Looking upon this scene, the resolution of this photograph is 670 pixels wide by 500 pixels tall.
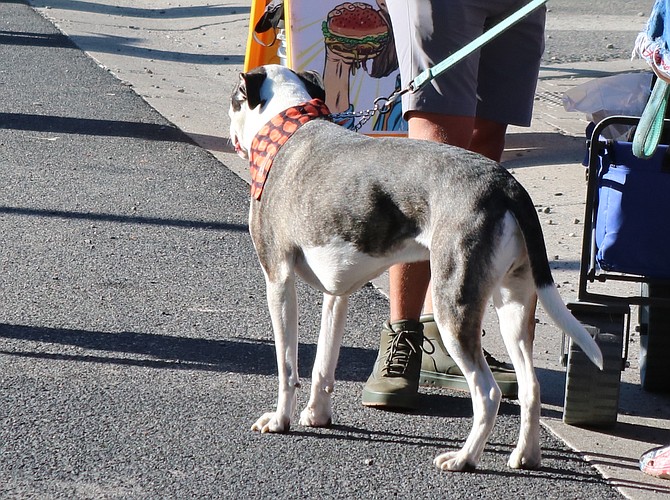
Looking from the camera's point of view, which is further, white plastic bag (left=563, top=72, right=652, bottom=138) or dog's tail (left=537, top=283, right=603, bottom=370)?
white plastic bag (left=563, top=72, right=652, bottom=138)

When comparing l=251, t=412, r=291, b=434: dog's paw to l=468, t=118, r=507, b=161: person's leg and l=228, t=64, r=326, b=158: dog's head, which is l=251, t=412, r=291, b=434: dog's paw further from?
l=468, t=118, r=507, b=161: person's leg

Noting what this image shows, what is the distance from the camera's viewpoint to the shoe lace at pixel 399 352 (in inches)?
163

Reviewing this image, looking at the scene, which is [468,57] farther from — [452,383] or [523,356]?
[452,383]

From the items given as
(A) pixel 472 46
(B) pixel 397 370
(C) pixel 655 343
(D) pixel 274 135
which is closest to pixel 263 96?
(D) pixel 274 135

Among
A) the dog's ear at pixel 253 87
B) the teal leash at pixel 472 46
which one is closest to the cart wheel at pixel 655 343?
the teal leash at pixel 472 46


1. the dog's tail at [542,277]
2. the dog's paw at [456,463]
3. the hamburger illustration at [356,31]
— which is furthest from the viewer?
the hamburger illustration at [356,31]

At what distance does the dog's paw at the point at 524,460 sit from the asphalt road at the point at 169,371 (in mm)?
46

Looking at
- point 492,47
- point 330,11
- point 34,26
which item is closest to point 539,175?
point 330,11

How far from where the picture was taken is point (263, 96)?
3.95 m

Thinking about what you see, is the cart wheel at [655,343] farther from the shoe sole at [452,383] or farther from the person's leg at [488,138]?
the person's leg at [488,138]

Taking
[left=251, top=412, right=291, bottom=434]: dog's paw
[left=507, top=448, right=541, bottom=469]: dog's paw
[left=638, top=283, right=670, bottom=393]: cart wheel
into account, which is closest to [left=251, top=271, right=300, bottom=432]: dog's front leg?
[left=251, top=412, right=291, bottom=434]: dog's paw

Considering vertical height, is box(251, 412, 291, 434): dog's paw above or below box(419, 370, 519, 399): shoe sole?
above

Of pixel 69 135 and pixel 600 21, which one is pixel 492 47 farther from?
pixel 600 21

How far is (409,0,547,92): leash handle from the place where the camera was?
3.66m
